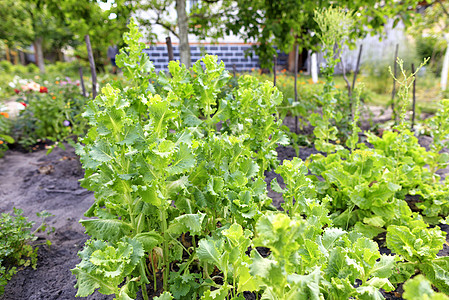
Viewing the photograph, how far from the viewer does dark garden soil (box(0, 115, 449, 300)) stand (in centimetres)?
186

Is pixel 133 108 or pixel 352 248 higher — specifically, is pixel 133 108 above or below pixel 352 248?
above

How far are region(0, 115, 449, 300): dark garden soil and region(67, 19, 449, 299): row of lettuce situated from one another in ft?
1.23

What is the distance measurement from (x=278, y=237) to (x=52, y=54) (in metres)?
25.2

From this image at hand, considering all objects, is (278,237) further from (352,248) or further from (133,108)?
(133,108)

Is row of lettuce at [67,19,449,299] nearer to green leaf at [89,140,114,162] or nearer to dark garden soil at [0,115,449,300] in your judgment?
green leaf at [89,140,114,162]

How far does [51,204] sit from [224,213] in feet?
7.15

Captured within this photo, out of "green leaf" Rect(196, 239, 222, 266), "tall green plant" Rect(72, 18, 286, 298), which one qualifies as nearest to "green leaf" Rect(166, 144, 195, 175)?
"tall green plant" Rect(72, 18, 286, 298)

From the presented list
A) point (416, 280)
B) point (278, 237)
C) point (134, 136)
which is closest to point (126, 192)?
point (134, 136)

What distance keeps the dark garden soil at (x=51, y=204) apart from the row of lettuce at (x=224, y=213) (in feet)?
1.23

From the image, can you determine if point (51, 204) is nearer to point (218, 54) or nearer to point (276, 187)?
point (276, 187)

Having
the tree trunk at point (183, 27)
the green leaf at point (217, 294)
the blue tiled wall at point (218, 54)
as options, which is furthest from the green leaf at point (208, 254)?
the blue tiled wall at point (218, 54)

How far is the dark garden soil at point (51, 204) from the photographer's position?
1861mm

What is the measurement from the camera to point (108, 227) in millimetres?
1410

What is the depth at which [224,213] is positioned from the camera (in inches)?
67.4
